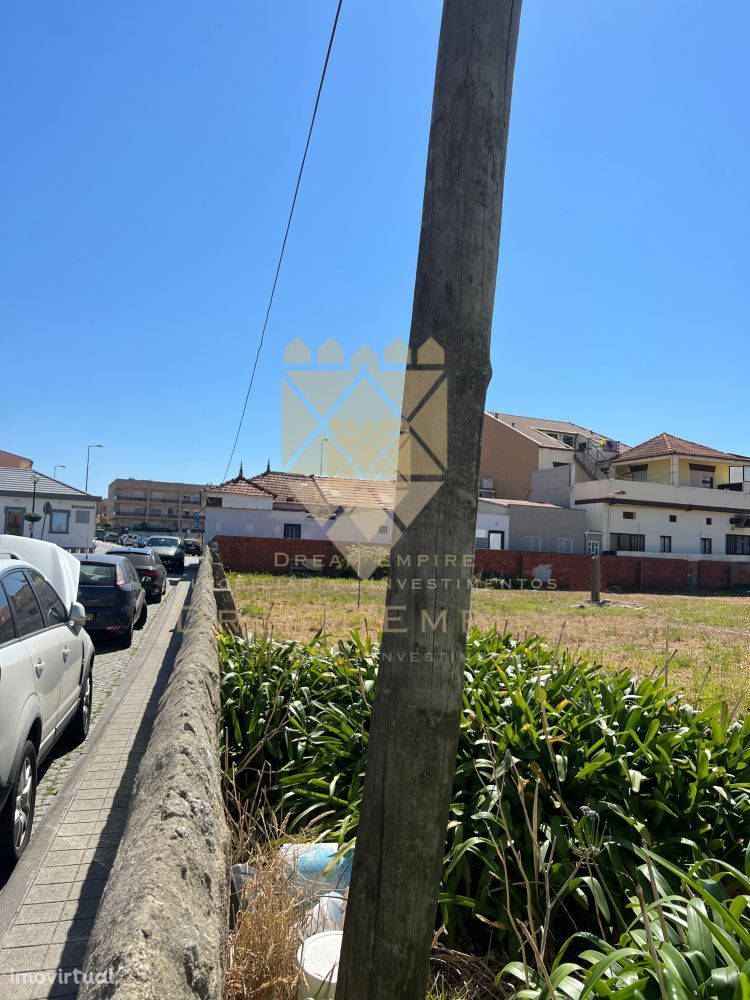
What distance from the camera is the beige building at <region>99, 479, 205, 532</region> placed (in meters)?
103

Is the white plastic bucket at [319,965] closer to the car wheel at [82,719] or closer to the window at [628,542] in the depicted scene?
the car wheel at [82,719]

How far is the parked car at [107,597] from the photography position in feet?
32.7

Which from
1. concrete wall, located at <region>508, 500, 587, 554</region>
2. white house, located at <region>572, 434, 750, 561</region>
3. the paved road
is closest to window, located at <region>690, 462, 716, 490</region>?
white house, located at <region>572, 434, 750, 561</region>

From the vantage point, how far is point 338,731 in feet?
12.5

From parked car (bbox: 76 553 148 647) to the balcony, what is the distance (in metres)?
28.8

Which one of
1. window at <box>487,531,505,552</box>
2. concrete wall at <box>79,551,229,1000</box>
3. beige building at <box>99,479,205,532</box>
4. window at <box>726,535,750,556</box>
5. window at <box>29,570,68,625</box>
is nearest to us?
concrete wall at <box>79,551,229,1000</box>

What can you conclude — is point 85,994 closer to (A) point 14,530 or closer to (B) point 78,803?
(B) point 78,803

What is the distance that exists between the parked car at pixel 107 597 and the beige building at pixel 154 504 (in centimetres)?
9530

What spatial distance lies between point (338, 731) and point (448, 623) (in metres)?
2.47

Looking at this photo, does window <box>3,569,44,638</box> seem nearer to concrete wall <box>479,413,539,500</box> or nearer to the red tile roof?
concrete wall <box>479,413,539,500</box>

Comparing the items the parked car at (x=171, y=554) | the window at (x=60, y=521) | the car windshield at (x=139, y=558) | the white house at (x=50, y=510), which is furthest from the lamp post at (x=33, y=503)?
the car windshield at (x=139, y=558)

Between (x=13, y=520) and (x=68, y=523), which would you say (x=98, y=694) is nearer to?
(x=68, y=523)

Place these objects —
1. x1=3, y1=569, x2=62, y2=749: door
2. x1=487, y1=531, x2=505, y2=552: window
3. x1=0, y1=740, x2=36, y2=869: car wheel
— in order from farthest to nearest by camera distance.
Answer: x1=487, y1=531, x2=505, y2=552: window → x1=3, y1=569, x2=62, y2=749: door → x1=0, y1=740, x2=36, y2=869: car wheel

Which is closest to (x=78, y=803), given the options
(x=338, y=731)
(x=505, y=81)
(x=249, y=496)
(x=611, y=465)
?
(x=338, y=731)
